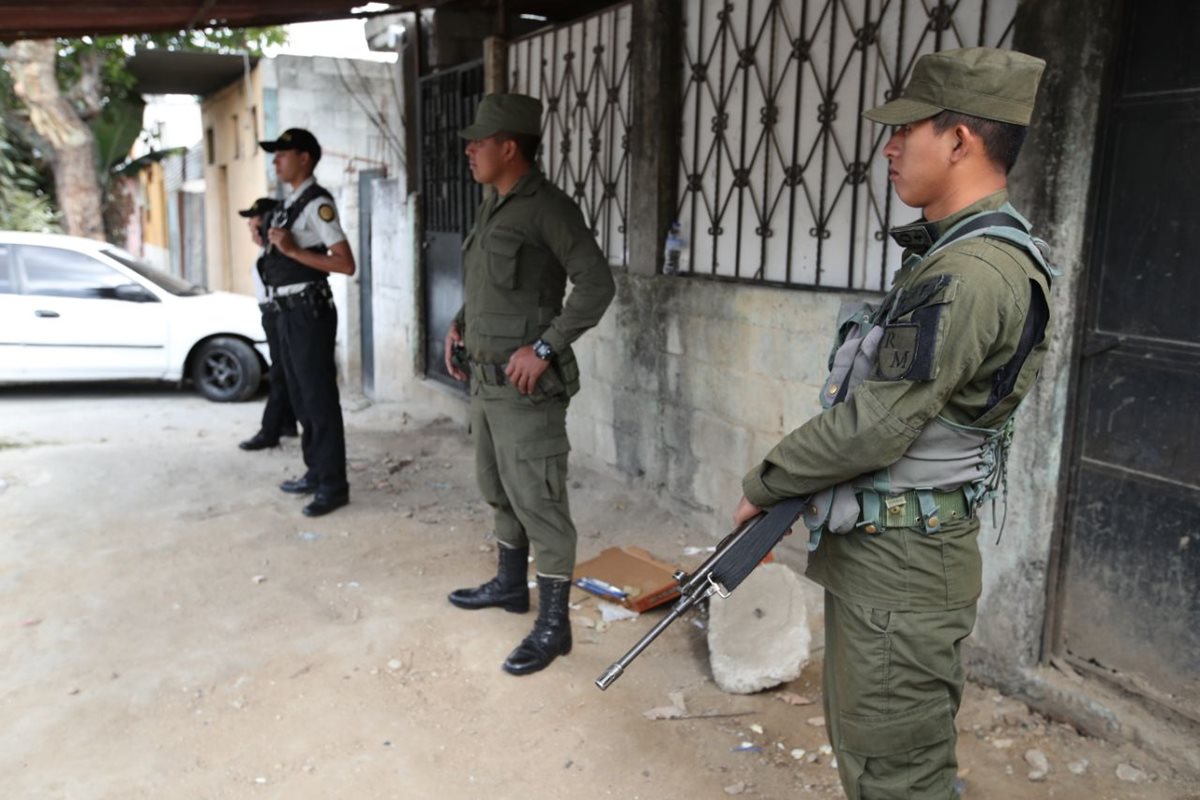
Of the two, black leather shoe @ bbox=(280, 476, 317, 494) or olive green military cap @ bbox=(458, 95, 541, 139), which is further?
black leather shoe @ bbox=(280, 476, 317, 494)

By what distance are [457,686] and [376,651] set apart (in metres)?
0.40

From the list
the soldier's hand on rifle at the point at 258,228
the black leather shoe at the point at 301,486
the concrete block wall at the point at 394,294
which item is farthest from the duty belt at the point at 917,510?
the concrete block wall at the point at 394,294

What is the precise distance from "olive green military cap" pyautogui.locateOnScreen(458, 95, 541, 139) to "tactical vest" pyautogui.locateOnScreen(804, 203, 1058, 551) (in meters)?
1.69

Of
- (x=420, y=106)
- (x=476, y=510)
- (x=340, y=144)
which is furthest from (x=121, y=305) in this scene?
(x=476, y=510)

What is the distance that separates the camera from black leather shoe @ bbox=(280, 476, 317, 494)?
521 centimetres

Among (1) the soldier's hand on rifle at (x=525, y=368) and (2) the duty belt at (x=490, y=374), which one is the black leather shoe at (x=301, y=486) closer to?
(2) the duty belt at (x=490, y=374)

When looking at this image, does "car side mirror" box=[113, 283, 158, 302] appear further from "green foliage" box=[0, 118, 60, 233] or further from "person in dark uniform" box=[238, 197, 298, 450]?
"green foliage" box=[0, 118, 60, 233]

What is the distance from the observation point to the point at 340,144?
11633 mm

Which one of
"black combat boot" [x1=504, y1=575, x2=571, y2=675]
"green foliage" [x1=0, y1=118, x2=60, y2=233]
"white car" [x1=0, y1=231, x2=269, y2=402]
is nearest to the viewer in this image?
"black combat boot" [x1=504, y1=575, x2=571, y2=675]

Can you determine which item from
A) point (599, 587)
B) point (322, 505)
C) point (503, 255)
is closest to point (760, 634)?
point (599, 587)

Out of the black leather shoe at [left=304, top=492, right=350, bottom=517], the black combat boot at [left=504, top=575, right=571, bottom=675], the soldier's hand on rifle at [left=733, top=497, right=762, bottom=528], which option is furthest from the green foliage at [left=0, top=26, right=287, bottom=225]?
the soldier's hand on rifle at [left=733, top=497, right=762, bottom=528]

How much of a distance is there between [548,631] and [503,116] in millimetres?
1715

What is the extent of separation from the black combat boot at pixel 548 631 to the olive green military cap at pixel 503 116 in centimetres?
149

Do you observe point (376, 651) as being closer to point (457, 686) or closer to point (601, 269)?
point (457, 686)
